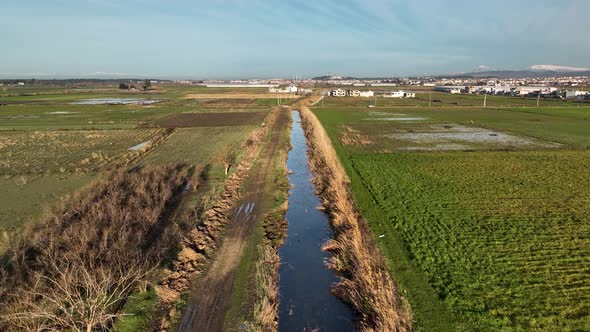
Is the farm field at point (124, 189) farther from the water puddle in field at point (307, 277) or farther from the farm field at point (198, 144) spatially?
the water puddle in field at point (307, 277)

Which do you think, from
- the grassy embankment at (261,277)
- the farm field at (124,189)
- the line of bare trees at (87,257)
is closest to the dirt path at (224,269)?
the grassy embankment at (261,277)

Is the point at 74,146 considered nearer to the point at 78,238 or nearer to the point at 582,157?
the point at 78,238

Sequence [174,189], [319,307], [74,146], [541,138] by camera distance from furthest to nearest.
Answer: [541,138] → [74,146] → [174,189] → [319,307]

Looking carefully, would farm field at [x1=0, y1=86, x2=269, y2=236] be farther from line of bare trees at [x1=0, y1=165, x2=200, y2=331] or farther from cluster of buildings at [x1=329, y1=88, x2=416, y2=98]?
cluster of buildings at [x1=329, y1=88, x2=416, y2=98]

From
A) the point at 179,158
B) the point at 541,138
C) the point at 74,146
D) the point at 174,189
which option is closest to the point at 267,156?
the point at 179,158

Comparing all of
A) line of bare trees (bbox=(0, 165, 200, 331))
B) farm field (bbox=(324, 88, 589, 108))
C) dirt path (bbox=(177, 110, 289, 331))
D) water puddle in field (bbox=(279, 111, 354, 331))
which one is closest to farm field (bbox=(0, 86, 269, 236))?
line of bare trees (bbox=(0, 165, 200, 331))

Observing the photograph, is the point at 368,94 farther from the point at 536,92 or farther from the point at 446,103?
the point at 536,92
